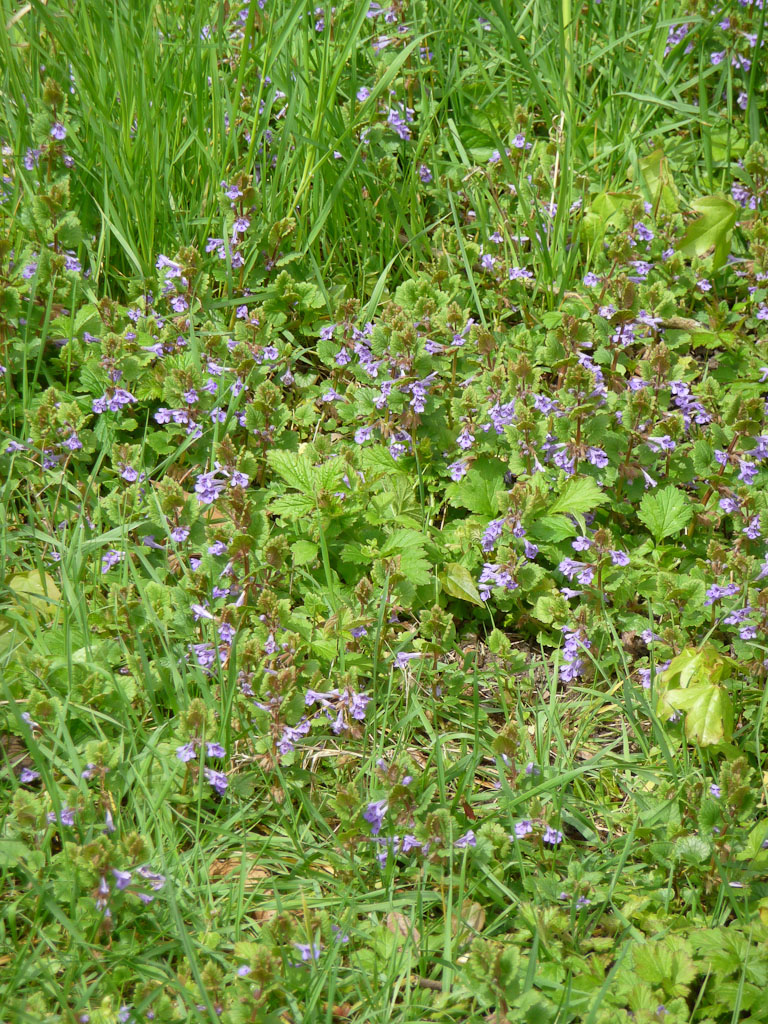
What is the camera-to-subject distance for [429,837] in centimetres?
221

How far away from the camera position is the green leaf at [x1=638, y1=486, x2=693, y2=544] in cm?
299

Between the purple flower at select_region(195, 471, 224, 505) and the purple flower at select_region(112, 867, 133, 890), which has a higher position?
the purple flower at select_region(195, 471, 224, 505)

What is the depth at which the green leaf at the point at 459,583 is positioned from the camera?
2.87 metres

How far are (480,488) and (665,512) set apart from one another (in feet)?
1.90

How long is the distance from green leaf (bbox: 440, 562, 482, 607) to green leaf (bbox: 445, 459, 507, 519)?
0.77ft

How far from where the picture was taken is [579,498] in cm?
294

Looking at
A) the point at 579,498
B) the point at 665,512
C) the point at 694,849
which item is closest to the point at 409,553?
the point at 579,498

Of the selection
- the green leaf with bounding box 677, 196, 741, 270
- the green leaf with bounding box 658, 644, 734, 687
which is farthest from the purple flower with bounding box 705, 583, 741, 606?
the green leaf with bounding box 677, 196, 741, 270

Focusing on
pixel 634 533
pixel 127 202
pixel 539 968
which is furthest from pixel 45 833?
pixel 127 202

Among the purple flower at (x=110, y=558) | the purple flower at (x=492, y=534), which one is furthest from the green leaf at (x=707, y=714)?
the purple flower at (x=110, y=558)

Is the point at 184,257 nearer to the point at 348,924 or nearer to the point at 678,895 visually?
the point at 348,924

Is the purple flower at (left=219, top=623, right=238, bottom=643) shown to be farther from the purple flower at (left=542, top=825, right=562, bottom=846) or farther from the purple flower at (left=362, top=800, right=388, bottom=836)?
the purple flower at (left=542, top=825, right=562, bottom=846)

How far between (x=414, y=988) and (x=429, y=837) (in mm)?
311

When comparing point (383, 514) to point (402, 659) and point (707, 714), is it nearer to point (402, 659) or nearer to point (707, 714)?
point (402, 659)
